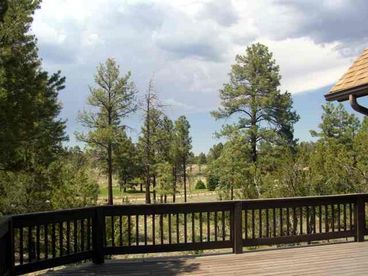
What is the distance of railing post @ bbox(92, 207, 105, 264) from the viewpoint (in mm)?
7082

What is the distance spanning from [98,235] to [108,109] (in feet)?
88.2

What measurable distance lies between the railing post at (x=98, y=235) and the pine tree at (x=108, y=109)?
2551cm

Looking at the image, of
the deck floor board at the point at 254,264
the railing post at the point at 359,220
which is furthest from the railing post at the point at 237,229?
the railing post at the point at 359,220

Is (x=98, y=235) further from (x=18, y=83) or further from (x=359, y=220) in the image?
(x=18, y=83)

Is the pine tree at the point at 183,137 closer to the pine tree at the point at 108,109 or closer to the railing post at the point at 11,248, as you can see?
the pine tree at the point at 108,109

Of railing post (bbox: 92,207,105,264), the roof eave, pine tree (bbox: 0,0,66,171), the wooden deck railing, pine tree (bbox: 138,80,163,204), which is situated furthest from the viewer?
pine tree (bbox: 138,80,163,204)

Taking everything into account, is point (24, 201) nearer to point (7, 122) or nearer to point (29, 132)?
point (29, 132)

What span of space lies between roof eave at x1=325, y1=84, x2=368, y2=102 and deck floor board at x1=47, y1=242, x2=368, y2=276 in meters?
2.66

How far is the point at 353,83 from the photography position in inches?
308

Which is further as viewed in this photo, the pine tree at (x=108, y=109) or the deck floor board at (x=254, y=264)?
the pine tree at (x=108, y=109)

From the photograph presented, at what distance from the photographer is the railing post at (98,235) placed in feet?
23.2

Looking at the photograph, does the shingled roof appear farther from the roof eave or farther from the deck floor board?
the deck floor board

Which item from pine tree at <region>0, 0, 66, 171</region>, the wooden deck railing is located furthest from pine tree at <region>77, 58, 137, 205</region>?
the wooden deck railing

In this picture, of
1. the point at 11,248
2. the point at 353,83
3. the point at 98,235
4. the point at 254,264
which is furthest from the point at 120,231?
the point at 353,83
